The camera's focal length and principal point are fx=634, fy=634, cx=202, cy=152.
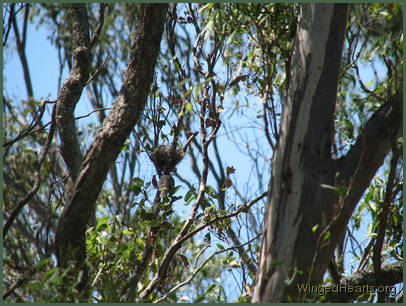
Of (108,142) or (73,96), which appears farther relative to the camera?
(73,96)

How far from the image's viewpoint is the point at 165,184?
3518mm

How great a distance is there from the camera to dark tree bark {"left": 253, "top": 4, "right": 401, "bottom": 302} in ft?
7.88

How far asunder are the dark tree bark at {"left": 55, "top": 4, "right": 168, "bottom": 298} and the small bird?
27.2 inches

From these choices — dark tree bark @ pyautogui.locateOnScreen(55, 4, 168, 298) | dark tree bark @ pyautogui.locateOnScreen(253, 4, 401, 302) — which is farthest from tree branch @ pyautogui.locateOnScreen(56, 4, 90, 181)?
dark tree bark @ pyautogui.locateOnScreen(253, 4, 401, 302)

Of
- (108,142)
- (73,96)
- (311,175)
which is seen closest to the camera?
(311,175)

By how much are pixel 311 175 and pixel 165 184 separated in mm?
1248

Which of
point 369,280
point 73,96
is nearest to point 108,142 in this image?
point 73,96

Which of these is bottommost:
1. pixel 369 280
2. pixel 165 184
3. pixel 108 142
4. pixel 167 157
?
pixel 369 280

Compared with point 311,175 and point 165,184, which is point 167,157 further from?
point 311,175

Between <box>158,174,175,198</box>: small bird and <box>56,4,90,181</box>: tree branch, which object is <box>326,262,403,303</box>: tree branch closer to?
<box>158,174,175,198</box>: small bird

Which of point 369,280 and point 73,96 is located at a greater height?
point 73,96

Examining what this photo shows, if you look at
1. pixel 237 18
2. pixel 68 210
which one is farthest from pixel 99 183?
pixel 237 18

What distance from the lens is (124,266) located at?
3.40m

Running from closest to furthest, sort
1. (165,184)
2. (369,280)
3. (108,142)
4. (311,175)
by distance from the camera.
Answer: (311,175) < (108,142) < (369,280) < (165,184)
